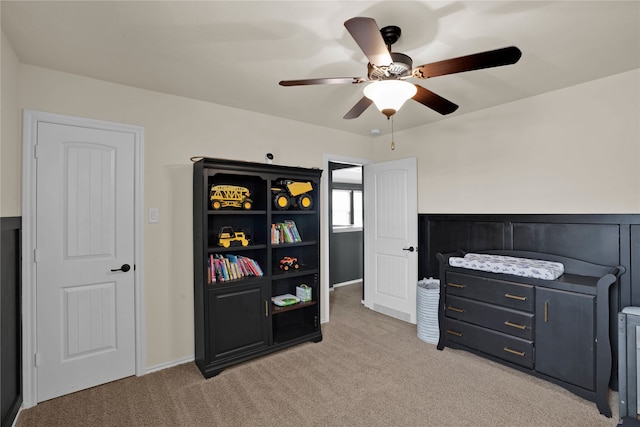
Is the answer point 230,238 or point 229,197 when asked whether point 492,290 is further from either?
point 229,197

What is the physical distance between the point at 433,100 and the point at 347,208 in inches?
188

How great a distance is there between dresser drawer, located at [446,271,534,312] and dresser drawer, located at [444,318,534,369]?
0.87ft

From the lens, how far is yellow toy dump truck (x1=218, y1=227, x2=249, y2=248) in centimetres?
280

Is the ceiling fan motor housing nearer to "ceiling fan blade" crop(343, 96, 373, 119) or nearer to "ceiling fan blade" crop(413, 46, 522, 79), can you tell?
"ceiling fan blade" crop(413, 46, 522, 79)

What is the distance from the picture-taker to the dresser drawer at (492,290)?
98.9 inches

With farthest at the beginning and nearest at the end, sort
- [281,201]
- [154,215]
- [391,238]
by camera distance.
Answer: [391,238] → [281,201] → [154,215]

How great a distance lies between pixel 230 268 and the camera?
2.84 metres

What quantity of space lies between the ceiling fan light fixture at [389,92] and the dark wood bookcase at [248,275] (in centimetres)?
145

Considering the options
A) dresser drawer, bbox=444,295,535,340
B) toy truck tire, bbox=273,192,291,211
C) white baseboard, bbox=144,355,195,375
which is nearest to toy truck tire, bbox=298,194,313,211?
toy truck tire, bbox=273,192,291,211

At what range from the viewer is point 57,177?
7.58 ft

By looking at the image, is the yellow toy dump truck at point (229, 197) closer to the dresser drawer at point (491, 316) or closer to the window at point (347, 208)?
the dresser drawer at point (491, 316)

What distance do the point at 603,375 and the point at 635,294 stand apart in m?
0.72

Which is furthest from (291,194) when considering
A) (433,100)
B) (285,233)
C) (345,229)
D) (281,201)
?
(345,229)

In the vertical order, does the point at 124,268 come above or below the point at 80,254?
below
